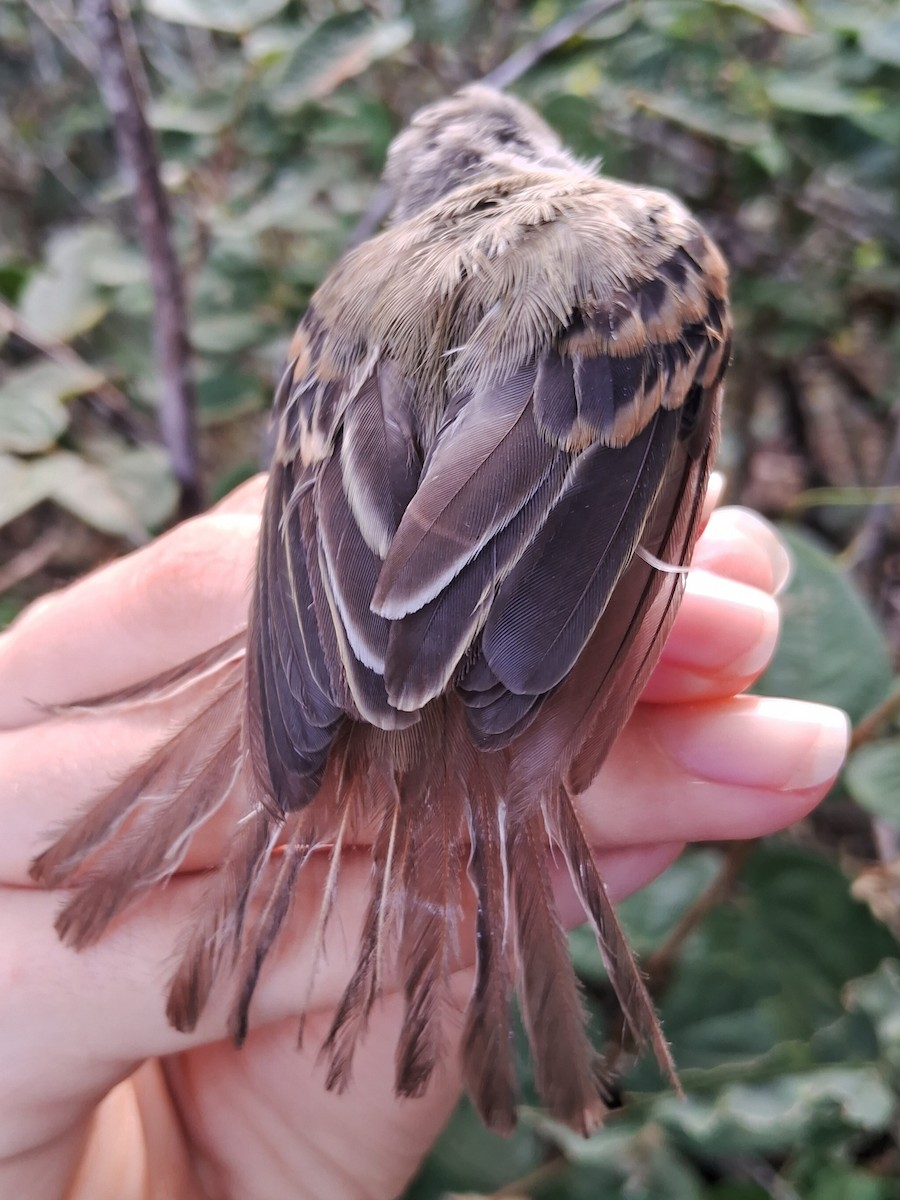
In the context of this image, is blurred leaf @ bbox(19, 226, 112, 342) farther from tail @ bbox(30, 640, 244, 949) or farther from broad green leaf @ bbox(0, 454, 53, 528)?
tail @ bbox(30, 640, 244, 949)

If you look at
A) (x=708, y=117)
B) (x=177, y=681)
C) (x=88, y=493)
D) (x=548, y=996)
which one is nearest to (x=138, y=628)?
(x=177, y=681)

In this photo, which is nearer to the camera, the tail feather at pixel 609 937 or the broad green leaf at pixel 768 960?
the tail feather at pixel 609 937

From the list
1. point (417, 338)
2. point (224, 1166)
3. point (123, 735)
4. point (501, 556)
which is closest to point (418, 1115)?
point (224, 1166)

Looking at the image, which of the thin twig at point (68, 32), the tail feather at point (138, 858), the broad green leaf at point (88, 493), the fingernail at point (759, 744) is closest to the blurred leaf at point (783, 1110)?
the fingernail at point (759, 744)

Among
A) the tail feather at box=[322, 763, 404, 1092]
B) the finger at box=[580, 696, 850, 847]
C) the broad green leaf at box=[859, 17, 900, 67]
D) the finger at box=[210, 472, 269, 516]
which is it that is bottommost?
the finger at box=[580, 696, 850, 847]

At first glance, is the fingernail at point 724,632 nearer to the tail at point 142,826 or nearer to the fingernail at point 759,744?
the fingernail at point 759,744

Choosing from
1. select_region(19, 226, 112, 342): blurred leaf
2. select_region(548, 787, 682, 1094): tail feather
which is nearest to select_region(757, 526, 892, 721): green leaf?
select_region(548, 787, 682, 1094): tail feather
